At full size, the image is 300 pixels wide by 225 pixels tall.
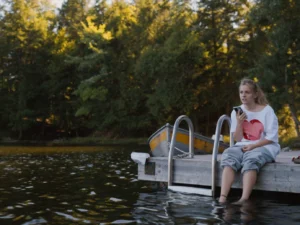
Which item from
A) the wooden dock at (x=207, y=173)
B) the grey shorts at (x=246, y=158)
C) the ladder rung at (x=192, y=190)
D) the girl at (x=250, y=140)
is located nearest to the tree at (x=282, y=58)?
the wooden dock at (x=207, y=173)

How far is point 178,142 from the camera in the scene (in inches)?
403

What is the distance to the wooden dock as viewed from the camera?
6660 mm

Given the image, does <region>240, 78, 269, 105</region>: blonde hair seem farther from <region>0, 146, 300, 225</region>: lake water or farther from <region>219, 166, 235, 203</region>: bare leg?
<region>0, 146, 300, 225</region>: lake water

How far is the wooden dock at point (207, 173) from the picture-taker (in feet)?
21.9

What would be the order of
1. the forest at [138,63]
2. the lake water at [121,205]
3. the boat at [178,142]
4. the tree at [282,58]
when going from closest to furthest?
1. the lake water at [121,205]
2. the boat at [178,142]
3. the tree at [282,58]
4. the forest at [138,63]

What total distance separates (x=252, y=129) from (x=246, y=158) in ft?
1.75

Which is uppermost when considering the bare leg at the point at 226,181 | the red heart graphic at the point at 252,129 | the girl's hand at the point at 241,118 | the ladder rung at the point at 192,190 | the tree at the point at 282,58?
the tree at the point at 282,58

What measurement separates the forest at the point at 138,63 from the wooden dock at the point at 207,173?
16960mm

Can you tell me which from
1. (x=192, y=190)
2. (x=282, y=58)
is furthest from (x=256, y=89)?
(x=282, y=58)

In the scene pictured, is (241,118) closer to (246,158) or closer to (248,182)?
(246,158)

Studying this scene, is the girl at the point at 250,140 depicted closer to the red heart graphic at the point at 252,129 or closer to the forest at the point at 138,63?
the red heart graphic at the point at 252,129

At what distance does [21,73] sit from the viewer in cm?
4419

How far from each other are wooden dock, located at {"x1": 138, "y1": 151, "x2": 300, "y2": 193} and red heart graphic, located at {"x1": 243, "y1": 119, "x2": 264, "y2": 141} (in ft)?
1.61

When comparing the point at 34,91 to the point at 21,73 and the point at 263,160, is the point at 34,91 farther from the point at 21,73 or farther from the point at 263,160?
the point at 263,160
